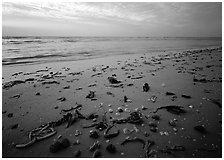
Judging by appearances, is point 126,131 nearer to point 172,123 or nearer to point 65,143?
point 172,123

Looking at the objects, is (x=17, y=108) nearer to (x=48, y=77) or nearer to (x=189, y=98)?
(x=48, y=77)

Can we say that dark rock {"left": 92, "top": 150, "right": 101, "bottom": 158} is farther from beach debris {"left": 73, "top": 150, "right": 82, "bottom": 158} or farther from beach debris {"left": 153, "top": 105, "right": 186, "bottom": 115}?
beach debris {"left": 153, "top": 105, "right": 186, "bottom": 115}

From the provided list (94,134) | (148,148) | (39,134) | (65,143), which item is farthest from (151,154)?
(39,134)

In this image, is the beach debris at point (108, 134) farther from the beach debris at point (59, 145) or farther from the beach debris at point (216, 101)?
the beach debris at point (216, 101)

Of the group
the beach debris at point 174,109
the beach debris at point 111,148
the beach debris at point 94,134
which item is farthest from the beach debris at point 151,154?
the beach debris at point 174,109

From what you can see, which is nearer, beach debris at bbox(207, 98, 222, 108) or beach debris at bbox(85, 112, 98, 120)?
beach debris at bbox(85, 112, 98, 120)

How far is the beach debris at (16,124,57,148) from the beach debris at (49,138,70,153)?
388 mm

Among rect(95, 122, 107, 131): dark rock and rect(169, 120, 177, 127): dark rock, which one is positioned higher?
rect(169, 120, 177, 127): dark rock

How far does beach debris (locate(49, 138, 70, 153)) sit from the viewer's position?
2.72 m

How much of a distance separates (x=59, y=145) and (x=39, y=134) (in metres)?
0.68

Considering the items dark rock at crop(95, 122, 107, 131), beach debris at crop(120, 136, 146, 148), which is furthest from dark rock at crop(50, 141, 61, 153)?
beach debris at crop(120, 136, 146, 148)

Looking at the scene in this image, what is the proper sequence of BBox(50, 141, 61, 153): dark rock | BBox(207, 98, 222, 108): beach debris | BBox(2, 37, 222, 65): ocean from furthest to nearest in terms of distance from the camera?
BBox(2, 37, 222, 65): ocean
BBox(207, 98, 222, 108): beach debris
BBox(50, 141, 61, 153): dark rock

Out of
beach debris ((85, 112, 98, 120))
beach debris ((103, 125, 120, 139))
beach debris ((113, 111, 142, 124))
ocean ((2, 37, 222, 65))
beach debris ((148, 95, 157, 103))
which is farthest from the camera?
ocean ((2, 37, 222, 65))

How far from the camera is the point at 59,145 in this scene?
9.04 ft
